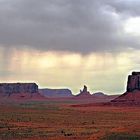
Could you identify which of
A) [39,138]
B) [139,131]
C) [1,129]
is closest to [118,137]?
[139,131]

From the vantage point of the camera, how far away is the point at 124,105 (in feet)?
366

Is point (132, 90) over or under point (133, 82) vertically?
under

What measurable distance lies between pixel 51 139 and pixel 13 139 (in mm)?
3555

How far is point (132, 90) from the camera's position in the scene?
4936 inches

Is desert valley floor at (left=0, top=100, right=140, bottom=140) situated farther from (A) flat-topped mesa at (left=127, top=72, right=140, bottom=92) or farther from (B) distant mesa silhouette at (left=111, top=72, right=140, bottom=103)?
(A) flat-topped mesa at (left=127, top=72, right=140, bottom=92)

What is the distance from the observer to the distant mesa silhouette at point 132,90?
118075 millimetres

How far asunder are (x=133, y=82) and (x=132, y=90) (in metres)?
2.58

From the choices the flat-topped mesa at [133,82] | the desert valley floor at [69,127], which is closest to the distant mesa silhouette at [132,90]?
the flat-topped mesa at [133,82]

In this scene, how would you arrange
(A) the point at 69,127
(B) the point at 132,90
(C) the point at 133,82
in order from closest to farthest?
(A) the point at 69,127, (B) the point at 132,90, (C) the point at 133,82

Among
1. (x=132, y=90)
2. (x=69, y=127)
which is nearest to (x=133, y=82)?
(x=132, y=90)

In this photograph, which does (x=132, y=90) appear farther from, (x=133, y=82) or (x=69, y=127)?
(x=69, y=127)

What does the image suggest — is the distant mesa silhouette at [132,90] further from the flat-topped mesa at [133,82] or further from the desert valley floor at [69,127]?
the desert valley floor at [69,127]

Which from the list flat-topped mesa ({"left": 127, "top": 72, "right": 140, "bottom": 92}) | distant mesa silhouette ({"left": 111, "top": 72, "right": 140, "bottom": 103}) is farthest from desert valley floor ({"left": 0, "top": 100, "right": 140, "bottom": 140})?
flat-topped mesa ({"left": 127, "top": 72, "right": 140, "bottom": 92})

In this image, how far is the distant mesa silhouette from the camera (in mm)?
118075
